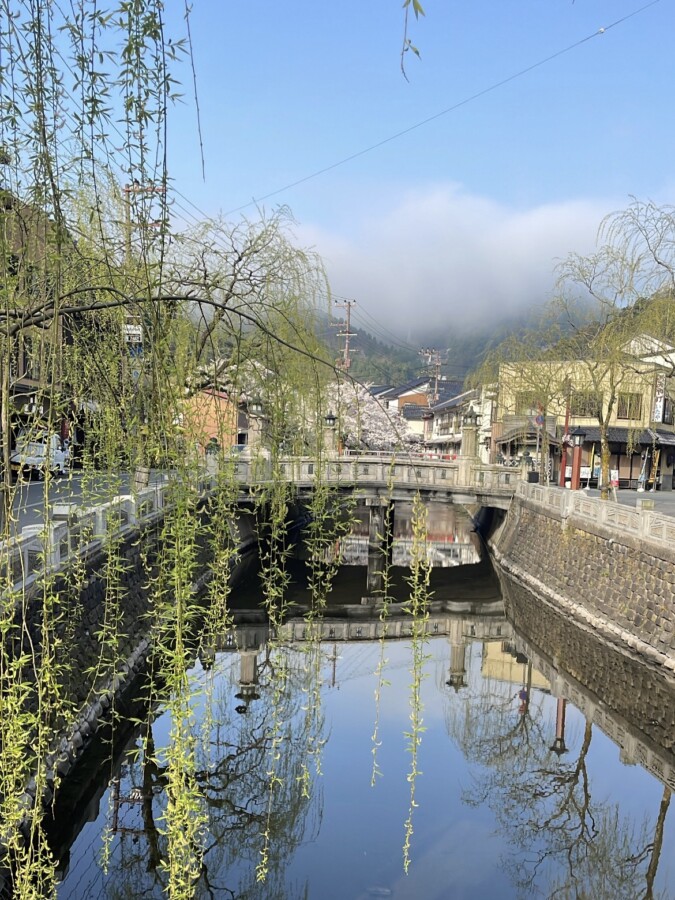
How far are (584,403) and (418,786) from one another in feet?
80.2

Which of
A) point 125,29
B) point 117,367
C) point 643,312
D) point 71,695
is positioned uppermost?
point 643,312

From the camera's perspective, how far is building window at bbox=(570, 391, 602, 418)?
94.5 ft

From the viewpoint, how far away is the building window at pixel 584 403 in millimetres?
28797

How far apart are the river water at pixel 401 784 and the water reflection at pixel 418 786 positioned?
0.03 m

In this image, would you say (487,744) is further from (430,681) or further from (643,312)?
(643,312)

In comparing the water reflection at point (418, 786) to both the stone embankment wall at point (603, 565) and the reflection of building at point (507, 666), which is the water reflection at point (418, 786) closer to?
the reflection of building at point (507, 666)

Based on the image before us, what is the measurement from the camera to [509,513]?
26.5 m

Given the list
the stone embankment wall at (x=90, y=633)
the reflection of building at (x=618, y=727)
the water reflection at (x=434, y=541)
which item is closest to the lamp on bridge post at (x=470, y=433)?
the water reflection at (x=434, y=541)

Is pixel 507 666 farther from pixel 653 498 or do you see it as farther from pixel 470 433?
pixel 653 498

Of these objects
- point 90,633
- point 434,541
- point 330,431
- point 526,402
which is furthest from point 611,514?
point 434,541

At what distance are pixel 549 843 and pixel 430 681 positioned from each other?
5.74 meters

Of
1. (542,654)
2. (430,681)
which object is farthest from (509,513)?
(430,681)

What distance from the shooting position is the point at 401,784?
10148 mm

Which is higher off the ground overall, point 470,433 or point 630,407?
point 630,407
